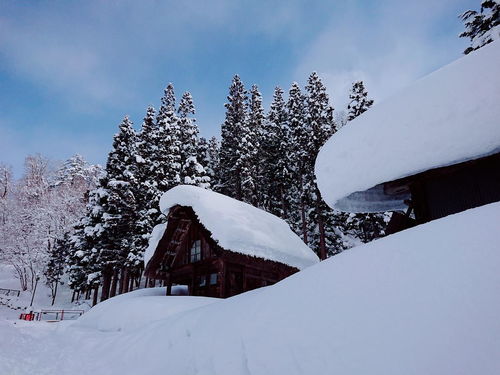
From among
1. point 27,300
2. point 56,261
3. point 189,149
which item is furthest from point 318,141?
point 56,261

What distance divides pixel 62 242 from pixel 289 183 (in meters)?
31.4

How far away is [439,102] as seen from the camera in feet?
21.2

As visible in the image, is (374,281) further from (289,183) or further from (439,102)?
(289,183)

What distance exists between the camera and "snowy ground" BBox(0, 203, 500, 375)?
199cm

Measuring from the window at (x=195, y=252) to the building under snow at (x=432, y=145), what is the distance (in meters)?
8.73

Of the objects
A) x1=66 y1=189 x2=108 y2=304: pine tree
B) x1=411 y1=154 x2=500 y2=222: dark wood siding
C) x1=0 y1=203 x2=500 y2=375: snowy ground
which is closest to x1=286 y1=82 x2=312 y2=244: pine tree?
x1=66 y1=189 x2=108 y2=304: pine tree

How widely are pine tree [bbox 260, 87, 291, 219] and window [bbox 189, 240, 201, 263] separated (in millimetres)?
15949

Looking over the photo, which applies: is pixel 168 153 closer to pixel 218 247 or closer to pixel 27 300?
pixel 218 247

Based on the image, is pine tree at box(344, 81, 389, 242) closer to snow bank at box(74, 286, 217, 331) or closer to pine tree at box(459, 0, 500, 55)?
pine tree at box(459, 0, 500, 55)

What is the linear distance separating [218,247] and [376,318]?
1071 centimetres

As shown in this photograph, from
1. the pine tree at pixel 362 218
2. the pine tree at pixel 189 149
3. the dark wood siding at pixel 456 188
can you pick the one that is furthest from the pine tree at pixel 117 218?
the dark wood siding at pixel 456 188

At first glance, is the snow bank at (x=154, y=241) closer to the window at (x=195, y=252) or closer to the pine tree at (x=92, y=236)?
the window at (x=195, y=252)

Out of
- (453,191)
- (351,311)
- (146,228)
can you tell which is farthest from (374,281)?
(146,228)

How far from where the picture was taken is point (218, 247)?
12.8m
